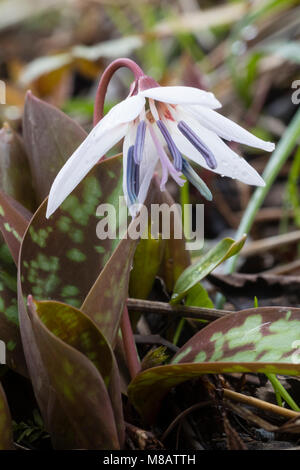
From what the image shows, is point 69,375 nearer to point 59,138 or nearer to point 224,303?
point 59,138

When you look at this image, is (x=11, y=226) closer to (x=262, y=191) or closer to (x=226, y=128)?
(x=226, y=128)

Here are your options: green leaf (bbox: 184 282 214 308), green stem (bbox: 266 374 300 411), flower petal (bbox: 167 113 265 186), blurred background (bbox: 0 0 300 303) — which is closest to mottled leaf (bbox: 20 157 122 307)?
flower petal (bbox: 167 113 265 186)

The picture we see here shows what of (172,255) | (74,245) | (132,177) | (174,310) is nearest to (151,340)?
(174,310)

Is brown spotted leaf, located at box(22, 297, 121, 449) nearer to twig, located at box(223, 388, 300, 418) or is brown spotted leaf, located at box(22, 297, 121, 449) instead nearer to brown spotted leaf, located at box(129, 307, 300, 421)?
brown spotted leaf, located at box(129, 307, 300, 421)

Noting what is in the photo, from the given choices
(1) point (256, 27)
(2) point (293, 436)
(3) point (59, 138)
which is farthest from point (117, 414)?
(1) point (256, 27)

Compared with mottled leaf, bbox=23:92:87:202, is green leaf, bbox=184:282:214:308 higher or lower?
lower

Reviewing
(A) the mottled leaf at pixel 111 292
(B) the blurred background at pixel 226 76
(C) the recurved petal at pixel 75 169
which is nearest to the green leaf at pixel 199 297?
(A) the mottled leaf at pixel 111 292
